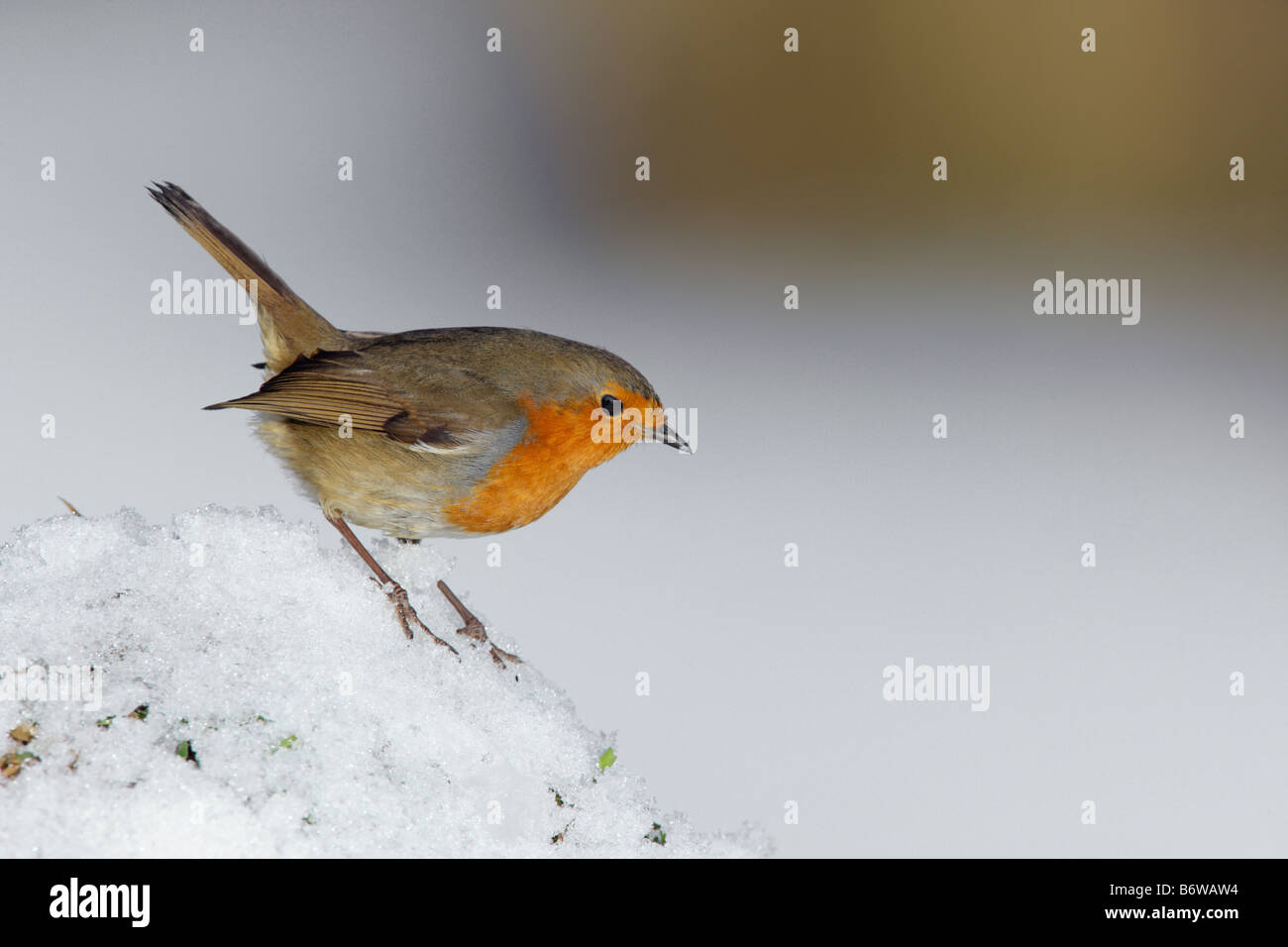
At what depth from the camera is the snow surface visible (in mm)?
1438

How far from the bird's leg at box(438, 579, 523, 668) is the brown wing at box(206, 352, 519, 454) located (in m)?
0.30

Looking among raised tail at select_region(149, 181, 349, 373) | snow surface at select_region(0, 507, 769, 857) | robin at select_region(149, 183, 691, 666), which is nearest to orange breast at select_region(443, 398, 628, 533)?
robin at select_region(149, 183, 691, 666)

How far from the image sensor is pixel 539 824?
5.55ft

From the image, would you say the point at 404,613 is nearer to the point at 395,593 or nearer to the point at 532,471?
the point at 395,593

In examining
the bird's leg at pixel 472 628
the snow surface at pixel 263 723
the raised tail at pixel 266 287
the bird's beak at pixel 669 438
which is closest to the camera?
the snow surface at pixel 263 723

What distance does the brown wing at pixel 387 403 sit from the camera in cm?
220

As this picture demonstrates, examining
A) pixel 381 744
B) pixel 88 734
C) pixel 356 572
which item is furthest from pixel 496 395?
pixel 88 734

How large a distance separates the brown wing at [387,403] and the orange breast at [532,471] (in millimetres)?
64

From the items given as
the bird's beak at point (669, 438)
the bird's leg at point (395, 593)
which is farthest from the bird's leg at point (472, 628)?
the bird's beak at point (669, 438)

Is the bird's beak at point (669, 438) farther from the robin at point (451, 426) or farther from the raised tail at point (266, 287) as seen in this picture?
the raised tail at point (266, 287)

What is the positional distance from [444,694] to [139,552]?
0.54 m

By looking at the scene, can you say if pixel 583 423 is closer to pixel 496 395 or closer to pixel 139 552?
pixel 496 395

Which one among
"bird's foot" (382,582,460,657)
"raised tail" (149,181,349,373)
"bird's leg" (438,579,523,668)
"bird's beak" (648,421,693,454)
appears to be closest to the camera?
"bird's foot" (382,582,460,657)

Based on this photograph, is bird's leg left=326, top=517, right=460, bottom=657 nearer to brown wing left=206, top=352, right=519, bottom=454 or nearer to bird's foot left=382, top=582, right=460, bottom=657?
bird's foot left=382, top=582, right=460, bottom=657
